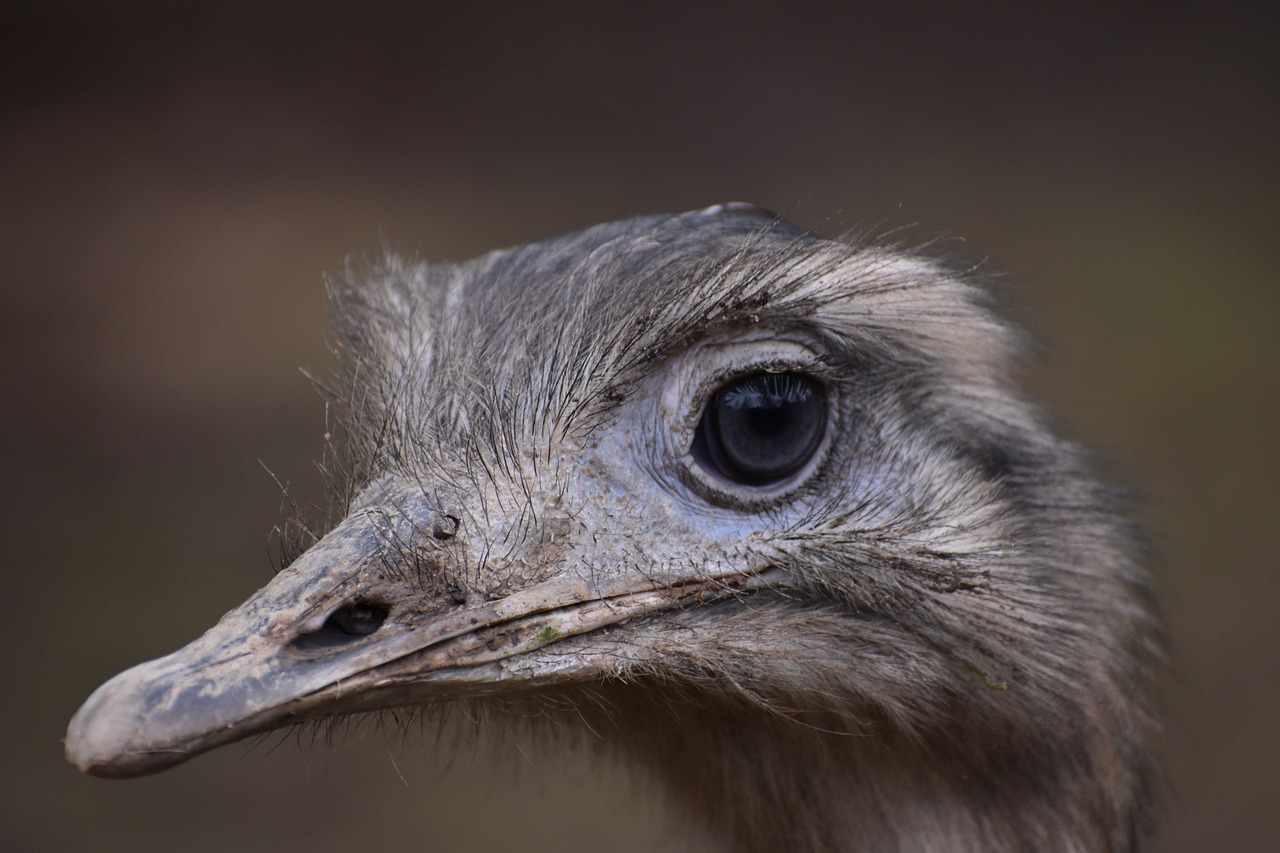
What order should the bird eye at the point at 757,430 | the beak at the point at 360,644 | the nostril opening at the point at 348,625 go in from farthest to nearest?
the bird eye at the point at 757,430 < the nostril opening at the point at 348,625 < the beak at the point at 360,644

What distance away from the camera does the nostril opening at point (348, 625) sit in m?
1.46

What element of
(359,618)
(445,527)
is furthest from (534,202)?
(359,618)

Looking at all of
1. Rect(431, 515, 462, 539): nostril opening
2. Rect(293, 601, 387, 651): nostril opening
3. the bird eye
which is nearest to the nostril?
Rect(293, 601, 387, 651): nostril opening

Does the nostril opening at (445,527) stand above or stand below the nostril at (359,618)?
above

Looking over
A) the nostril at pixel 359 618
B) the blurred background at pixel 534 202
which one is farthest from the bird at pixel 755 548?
the blurred background at pixel 534 202

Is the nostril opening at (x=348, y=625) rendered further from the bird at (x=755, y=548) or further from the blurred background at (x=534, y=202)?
the blurred background at (x=534, y=202)

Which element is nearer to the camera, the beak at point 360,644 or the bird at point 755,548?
the beak at point 360,644

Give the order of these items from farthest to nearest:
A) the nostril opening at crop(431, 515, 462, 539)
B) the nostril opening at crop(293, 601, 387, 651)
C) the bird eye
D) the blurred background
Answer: the blurred background → the bird eye → the nostril opening at crop(431, 515, 462, 539) → the nostril opening at crop(293, 601, 387, 651)

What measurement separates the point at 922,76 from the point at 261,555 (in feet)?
10.1

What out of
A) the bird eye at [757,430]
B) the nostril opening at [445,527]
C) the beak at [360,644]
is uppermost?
the bird eye at [757,430]

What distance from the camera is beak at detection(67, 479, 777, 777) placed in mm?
1327

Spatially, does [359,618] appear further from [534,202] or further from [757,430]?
[534,202]

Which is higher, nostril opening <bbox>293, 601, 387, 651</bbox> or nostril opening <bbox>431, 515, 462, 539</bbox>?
nostril opening <bbox>431, 515, 462, 539</bbox>

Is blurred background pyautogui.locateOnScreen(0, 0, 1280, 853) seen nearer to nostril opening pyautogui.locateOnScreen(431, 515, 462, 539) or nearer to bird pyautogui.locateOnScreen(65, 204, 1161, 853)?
bird pyautogui.locateOnScreen(65, 204, 1161, 853)
